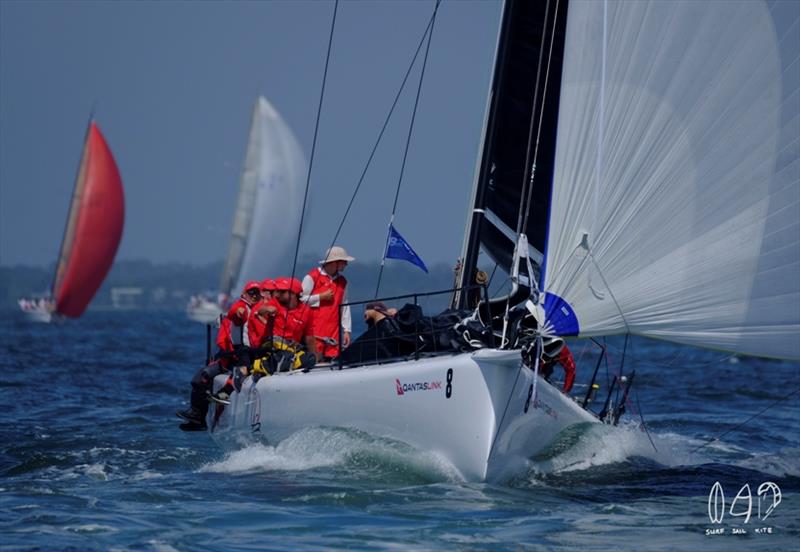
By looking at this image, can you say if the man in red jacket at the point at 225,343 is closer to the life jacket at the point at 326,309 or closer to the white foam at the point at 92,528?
the life jacket at the point at 326,309

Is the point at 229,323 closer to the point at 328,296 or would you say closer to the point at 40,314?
the point at 328,296

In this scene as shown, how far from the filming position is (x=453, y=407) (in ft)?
30.6

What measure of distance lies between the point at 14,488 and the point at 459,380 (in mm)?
3703

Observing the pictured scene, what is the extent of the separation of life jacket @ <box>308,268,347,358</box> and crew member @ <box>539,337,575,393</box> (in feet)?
7.15

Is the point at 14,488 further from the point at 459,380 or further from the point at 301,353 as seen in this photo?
the point at 459,380

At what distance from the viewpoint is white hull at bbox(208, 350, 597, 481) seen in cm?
922

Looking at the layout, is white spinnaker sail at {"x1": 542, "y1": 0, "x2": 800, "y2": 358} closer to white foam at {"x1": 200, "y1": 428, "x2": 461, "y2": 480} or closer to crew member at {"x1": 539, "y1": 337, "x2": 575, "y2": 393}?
crew member at {"x1": 539, "y1": 337, "x2": 575, "y2": 393}

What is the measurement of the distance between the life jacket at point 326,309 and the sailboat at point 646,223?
2318 mm

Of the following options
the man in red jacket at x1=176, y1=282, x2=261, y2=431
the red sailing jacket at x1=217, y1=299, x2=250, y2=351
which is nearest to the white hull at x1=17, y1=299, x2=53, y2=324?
the man in red jacket at x1=176, y1=282, x2=261, y2=431

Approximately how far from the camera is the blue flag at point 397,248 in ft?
38.2

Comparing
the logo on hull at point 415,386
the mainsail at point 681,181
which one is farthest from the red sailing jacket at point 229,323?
the mainsail at point 681,181

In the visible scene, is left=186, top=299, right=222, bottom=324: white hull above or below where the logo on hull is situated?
above

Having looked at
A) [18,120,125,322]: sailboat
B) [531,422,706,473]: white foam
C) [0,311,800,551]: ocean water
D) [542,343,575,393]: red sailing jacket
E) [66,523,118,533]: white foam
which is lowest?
[66,523,118,533]: white foam

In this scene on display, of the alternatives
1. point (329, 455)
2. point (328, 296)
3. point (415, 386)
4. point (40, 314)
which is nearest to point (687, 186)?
point (415, 386)
